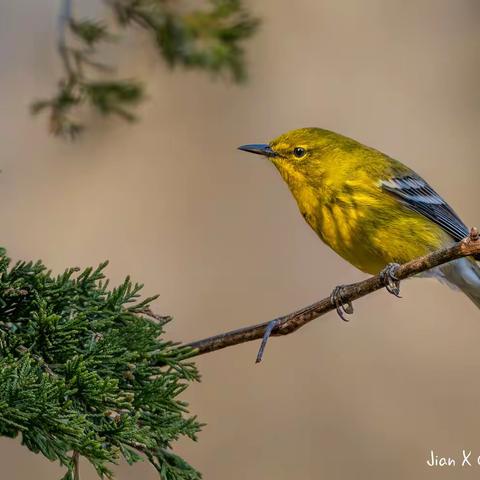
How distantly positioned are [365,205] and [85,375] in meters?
2.29

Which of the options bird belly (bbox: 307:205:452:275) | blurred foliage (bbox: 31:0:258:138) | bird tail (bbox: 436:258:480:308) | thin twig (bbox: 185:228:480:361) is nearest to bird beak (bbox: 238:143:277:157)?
bird belly (bbox: 307:205:452:275)

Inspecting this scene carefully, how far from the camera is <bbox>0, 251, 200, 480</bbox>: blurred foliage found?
1629 mm

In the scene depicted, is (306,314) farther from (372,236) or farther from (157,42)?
(157,42)

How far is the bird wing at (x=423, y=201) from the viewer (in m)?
4.06

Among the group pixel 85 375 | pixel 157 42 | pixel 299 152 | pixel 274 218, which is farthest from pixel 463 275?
pixel 85 375

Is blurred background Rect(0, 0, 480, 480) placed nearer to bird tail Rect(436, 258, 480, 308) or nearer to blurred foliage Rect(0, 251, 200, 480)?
bird tail Rect(436, 258, 480, 308)

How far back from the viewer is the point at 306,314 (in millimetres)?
2207

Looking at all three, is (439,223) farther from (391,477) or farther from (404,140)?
Result: (404,140)

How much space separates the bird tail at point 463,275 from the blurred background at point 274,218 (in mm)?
1680

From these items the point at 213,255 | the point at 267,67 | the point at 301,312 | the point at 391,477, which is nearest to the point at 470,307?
the point at 391,477

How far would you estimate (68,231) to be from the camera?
6.39 m

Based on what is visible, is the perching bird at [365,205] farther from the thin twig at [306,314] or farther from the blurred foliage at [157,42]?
the thin twig at [306,314]

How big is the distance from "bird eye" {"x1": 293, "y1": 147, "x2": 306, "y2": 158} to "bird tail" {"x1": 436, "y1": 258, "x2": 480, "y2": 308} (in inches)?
36.7

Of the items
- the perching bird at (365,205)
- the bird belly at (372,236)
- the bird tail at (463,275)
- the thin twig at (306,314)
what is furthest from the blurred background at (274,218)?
the thin twig at (306,314)
